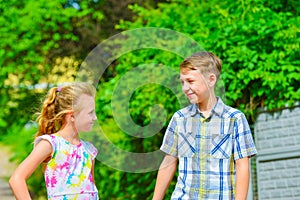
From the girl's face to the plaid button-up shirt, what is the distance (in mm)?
420

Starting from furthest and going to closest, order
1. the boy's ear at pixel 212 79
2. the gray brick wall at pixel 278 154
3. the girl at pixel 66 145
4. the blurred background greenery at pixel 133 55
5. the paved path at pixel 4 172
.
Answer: the paved path at pixel 4 172 < the blurred background greenery at pixel 133 55 < the gray brick wall at pixel 278 154 < the boy's ear at pixel 212 79 < the girl at pixel 66 145

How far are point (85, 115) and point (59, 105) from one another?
0.17 metres

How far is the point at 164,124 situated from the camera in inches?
263

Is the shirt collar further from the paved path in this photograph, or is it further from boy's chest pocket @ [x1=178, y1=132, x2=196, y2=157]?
the paved path

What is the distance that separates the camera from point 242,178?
A: 3.46m

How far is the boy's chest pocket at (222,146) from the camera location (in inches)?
138

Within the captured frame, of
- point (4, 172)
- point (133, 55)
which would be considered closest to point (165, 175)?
point (133, 55)

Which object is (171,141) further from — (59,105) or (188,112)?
(59,105)

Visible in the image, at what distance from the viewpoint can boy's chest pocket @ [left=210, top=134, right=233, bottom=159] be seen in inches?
138

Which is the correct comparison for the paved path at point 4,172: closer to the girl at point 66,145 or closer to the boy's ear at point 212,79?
the girl at point 66,145

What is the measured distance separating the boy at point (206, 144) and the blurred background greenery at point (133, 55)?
2.68ft

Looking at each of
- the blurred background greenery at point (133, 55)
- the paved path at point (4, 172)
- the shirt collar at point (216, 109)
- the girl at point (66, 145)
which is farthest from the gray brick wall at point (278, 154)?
the paved path at point (4, 172)

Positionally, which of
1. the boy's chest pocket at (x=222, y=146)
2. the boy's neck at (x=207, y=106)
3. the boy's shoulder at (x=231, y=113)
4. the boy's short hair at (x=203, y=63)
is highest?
the boy's short hair at (x=203, y=63)

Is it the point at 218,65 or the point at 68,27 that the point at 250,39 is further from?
the point at 68,27
